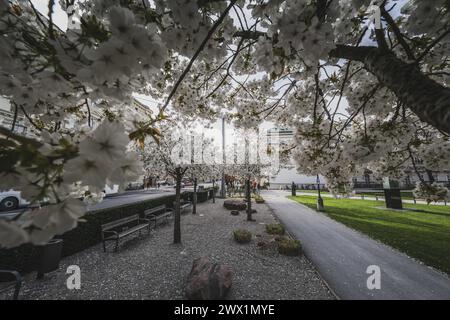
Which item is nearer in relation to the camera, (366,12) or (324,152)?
(366,12)

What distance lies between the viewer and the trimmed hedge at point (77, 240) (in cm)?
476

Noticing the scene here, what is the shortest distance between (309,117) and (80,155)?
18.8 ft

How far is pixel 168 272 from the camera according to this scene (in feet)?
17.0

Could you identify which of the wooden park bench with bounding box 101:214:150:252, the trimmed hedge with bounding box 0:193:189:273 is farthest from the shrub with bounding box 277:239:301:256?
the trimmed hedge with bounding box 0:193:189:273

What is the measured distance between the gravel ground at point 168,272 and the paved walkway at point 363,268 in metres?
0.54

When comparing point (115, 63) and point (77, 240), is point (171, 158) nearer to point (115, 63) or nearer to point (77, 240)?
point (77, 240)

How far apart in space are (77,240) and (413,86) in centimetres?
876

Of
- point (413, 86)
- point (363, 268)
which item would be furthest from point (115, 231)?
point (413, 86)

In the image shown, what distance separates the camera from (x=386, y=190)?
15.8m

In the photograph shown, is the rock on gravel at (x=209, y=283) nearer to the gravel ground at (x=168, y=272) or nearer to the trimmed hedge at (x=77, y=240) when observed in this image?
the gravel ground at (x=168, y=272)

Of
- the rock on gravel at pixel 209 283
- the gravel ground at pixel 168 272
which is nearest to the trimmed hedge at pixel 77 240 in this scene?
the gravel ground at pixel 168 272

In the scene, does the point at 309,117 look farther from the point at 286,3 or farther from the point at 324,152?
the point at 286,3

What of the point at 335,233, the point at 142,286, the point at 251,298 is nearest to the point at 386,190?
the point at 335,233

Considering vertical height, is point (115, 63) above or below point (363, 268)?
above
